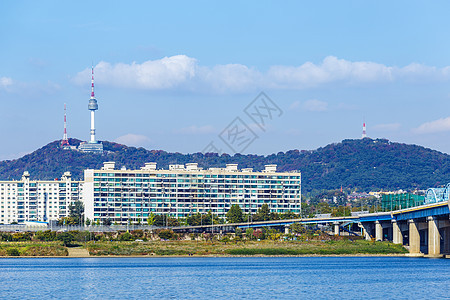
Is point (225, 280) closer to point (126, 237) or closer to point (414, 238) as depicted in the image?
point (414, 238)

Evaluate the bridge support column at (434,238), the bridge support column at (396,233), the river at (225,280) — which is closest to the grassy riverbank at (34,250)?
the river at (225,280)

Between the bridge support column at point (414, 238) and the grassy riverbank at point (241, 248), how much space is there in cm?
433

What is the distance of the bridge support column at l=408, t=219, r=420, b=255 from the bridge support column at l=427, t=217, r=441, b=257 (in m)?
7.96

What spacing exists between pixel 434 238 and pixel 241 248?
111 ft

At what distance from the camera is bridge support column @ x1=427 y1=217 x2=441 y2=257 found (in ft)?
421

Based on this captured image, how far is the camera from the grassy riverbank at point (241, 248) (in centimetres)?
14375

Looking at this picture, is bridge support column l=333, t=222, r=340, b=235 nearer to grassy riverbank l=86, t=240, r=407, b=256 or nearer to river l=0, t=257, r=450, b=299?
grassy riverbank l=86, t=240, r=407, b=256

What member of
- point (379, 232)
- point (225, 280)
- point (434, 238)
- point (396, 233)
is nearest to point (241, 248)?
point (396, 233)

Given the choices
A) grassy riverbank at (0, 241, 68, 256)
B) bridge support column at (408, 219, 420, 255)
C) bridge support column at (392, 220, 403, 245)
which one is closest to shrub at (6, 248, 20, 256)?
grassy riverbank at (0, 241, 68, 256)

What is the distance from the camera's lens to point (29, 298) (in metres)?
71.9

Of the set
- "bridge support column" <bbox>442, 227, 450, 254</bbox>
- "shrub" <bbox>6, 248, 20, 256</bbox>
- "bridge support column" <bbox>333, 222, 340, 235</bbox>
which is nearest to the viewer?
"bridge support column" <bbox>442, 227, 450, 254</bbox>

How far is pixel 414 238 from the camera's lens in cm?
14050

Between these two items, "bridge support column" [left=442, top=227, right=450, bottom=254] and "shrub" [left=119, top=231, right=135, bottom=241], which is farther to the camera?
"shrub" [left=119, top=231, right=135, bottom=241]

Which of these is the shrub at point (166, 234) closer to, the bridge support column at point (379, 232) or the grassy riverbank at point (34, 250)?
the grassy riverbank at point (34, 250)
